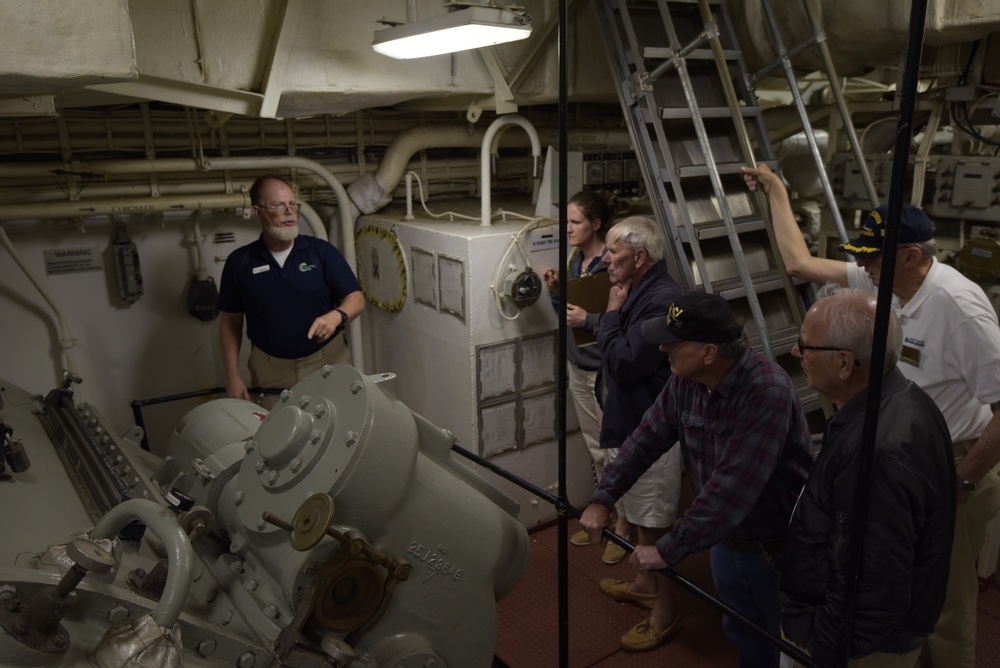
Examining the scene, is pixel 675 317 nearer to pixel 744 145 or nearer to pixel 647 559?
pixel 647 559

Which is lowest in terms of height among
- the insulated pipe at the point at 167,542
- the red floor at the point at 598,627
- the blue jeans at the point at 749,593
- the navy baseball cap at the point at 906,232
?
the red floor at the point at 598,627

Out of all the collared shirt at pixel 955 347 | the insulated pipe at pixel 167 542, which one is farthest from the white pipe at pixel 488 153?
the insulated pipe at pixel 167 542

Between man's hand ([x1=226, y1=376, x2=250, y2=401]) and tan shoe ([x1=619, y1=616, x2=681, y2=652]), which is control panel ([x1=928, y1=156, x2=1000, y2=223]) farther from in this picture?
man's hand ([x1=226, y1=376, x2=250, y2=401])

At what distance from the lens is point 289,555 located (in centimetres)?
173

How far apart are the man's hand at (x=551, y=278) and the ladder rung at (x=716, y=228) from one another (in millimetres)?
761

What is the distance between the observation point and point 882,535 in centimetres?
162

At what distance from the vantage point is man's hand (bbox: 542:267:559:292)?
377 cm

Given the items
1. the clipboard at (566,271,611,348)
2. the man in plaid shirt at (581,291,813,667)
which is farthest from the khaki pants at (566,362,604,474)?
the man in plaid shirt at (581,291,813,667)

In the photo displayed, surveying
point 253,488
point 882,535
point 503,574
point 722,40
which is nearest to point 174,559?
point 253,488

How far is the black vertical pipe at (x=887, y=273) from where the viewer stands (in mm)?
1112

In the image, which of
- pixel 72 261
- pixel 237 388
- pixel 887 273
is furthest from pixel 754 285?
pixel 72 261

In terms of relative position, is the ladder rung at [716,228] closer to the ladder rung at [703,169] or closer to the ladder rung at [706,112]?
the ladder rung at [703,169]

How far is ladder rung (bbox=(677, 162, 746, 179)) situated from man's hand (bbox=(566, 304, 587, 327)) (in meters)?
0.75

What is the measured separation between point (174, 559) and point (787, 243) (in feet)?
8.56
